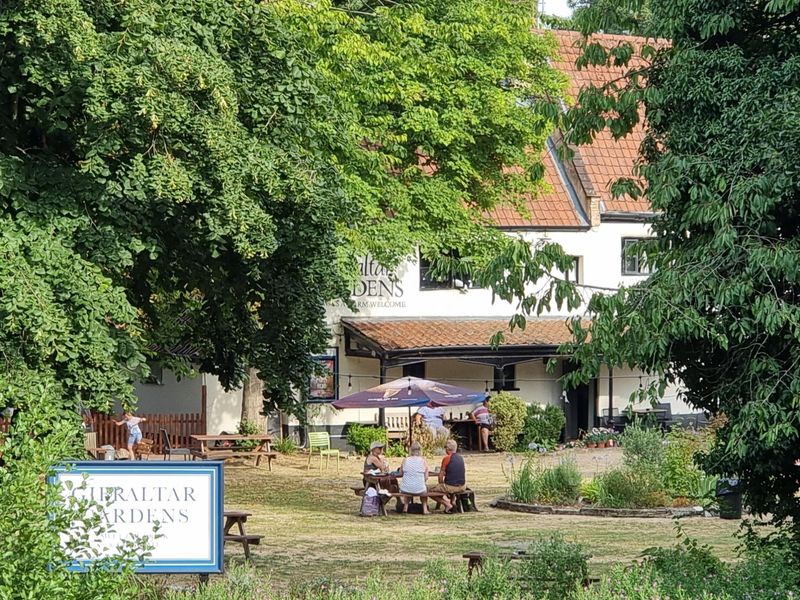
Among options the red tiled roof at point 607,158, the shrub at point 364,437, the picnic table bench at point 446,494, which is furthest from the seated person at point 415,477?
the red tiled roof at point 607,158

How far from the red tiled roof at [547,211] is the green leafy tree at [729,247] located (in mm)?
26149

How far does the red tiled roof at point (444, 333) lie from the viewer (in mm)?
35375

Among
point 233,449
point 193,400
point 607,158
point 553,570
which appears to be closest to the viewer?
point 553,570

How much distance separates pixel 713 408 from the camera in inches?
449

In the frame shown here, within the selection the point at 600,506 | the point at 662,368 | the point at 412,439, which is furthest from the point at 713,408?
the point at 412,439

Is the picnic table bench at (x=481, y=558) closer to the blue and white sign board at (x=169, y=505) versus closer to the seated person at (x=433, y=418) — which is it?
the blue and white sign board at (x=169, y=505)

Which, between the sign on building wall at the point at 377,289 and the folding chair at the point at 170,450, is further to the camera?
the sign on building wall at the point at 377,289

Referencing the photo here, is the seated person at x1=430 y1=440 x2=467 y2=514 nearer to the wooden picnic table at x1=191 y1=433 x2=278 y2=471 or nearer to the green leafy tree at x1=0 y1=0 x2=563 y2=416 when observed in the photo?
the green leafy tree at x1=0 y1=0 x2=563 y2=416

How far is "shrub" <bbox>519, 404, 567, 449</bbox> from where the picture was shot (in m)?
36.0

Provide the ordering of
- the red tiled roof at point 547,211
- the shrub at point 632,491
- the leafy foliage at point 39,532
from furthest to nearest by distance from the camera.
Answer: the red tiled roof at point 547,211
the shrub at point 632,491
the leafy foliage at point 39,532

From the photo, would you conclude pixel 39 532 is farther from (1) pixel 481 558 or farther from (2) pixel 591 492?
(2) pixel 591 492

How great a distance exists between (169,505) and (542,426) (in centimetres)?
2524

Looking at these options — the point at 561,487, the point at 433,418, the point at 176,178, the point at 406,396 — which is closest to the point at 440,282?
the point at 433,418

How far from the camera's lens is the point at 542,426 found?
119 feet
